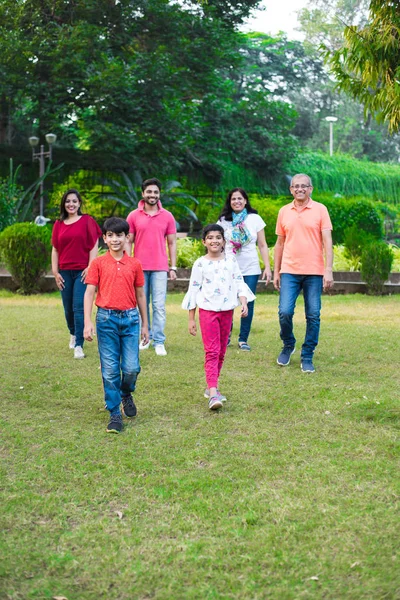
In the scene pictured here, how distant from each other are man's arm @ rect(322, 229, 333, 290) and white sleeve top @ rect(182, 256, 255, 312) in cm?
125

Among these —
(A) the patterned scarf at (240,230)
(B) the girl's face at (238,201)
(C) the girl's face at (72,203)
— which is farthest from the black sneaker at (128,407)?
(B) the girl's face at (238,201)

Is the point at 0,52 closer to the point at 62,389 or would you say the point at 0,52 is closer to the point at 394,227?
the point at 394,227

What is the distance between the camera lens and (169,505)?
3.65m

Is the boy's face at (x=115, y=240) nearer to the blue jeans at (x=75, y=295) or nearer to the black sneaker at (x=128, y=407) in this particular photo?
the black sneaker at (x=128, y=407)

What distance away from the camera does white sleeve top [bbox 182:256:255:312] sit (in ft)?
18.5

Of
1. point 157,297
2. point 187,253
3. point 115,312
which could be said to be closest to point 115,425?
point 115,312

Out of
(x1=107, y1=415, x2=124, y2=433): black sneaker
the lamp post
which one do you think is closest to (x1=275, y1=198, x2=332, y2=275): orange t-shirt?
(x1=107, y1=415, x2=124, y2=433): black sneaker

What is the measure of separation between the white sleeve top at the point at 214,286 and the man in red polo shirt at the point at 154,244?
7.16 feet

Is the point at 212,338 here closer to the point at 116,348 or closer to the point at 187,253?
the point at 116,348

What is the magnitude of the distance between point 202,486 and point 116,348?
58.9 inches

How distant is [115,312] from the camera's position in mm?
5113

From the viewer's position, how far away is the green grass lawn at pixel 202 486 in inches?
114

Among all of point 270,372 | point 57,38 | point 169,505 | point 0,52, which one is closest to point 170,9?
point 57,38

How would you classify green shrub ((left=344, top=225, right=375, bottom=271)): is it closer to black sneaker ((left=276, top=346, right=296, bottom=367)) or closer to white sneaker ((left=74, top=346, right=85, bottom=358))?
black sneaker ((left=276, top=346, right=296, bottom=367))
